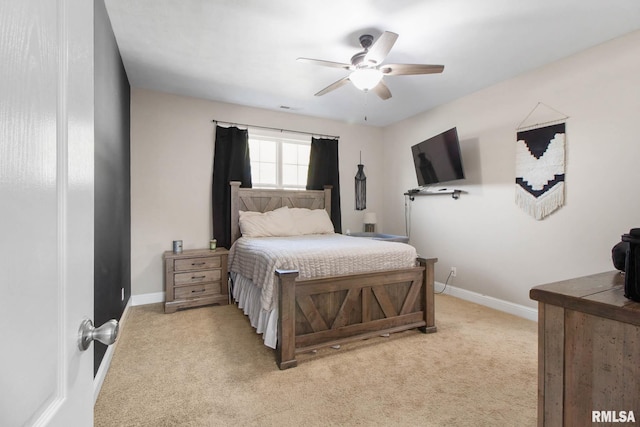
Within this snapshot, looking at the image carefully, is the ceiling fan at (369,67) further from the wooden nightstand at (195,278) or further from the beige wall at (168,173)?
the wooden nightstand at (195,278)

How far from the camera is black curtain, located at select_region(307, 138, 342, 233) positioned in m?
4.71

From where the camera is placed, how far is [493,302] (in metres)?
3.49

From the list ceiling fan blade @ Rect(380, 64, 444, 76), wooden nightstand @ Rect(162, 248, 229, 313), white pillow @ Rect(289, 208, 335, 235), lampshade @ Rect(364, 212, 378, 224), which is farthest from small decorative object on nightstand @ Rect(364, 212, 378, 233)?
ceiling fan blade @ Rect(380, 64, 444, 76)

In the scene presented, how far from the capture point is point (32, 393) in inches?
16.8

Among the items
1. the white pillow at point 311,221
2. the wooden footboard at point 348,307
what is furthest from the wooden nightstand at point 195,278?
the wooden footboard at point 348,307

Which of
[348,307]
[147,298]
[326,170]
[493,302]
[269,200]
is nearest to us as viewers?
[348,307]

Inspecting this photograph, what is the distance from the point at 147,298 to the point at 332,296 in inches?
102

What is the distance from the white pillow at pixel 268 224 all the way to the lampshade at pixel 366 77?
7.09 ft

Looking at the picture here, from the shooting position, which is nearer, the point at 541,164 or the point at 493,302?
the point at 541,164

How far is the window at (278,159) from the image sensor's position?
438cm

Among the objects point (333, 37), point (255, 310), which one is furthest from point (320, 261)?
point (333, 37)

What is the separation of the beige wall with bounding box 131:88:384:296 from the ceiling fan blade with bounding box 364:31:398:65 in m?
Result: 2.43

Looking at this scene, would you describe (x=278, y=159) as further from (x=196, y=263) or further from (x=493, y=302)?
(x=493, y=302)

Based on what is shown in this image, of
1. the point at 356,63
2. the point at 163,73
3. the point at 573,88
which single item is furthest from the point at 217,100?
the point at 573,88
